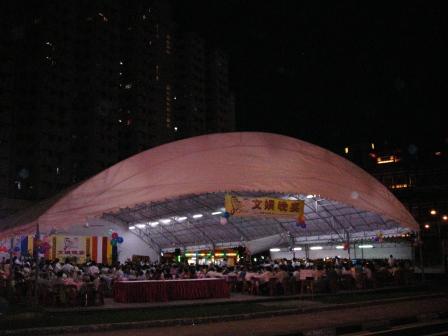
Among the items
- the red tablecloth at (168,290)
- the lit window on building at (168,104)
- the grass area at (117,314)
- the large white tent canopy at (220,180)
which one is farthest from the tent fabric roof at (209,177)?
the lit window on building at (168,104)

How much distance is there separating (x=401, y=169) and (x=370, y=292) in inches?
1674

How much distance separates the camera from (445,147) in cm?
7388

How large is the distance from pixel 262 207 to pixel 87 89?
177ft

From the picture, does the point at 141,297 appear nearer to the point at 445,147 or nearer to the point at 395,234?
the point at 395,234

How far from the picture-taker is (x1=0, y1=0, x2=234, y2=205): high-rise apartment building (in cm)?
5741

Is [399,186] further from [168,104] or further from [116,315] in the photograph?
[116,315]

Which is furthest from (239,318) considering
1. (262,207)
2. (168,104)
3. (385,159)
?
(168,104)

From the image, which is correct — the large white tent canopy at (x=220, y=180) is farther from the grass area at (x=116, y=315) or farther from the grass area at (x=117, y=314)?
the grass area at (x=116, y=315)

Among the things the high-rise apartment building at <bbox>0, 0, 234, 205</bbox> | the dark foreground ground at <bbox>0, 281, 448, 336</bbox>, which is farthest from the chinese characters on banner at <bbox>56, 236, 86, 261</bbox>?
the high-rise apartment building at <bbox>0, 0, 234, 205</bbox>

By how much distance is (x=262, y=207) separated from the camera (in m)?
19.0

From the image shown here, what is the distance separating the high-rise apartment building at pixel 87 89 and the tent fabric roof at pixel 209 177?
4100 centimetres

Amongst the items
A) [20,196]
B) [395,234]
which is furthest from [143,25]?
[395,234]

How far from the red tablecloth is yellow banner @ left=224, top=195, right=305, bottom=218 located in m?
2.94

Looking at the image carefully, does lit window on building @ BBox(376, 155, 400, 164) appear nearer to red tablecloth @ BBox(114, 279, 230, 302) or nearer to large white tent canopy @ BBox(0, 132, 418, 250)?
large white tent canopy @ BBox(0, 132, 418, 250)
